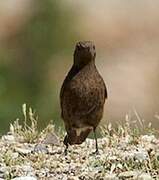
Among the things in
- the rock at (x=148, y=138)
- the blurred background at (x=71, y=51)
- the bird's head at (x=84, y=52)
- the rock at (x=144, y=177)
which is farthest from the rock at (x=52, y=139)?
the blurred background at (x=71, y=51)

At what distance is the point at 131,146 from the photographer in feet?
26.7

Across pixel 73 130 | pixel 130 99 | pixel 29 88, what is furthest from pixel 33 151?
pixel 130 99

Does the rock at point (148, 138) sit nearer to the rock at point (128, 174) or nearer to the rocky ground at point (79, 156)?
the rocky ground at point (79, 156)

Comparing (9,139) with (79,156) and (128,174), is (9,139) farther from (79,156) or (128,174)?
(128,174)

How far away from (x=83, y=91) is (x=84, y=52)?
0.28 metres

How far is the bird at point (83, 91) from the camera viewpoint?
25.5 ft

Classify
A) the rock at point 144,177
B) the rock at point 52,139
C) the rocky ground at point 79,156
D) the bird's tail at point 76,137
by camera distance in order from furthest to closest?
1. the rock at point 52,139
2. the bird's tail at point 76,137
3. the rocky ground at point 79,156
4. the rock at point 144,177

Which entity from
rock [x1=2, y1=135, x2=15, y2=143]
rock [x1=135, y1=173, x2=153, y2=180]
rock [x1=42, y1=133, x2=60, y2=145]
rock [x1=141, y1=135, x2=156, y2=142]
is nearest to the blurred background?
rock [x1=2, y1=135, x2=15, y2=143]

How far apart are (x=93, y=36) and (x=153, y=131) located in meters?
13.9

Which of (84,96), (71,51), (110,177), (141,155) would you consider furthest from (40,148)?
(71,51)

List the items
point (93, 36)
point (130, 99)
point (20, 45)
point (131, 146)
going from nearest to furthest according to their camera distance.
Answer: point (131, 146) < point (20, 45) < point (130, 99) < point (93, 36)

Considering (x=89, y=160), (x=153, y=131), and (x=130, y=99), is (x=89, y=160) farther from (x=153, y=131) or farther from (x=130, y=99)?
(x=130, y=99)

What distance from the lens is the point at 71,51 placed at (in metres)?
16.6

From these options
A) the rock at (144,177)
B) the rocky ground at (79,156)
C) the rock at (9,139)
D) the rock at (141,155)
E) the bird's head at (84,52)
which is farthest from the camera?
the rock at (9,139)
